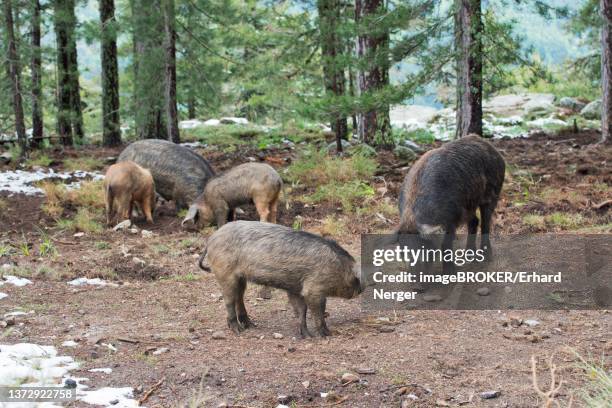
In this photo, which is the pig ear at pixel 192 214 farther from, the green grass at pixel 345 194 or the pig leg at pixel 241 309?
the pig leg at pixel 241 309

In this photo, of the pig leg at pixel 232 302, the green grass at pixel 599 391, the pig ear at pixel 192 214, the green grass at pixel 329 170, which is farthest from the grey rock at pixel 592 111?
the green grass at pixel 599 391

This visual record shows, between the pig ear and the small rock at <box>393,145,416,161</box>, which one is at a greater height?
the small rock at <box>393,145,416,161</box>

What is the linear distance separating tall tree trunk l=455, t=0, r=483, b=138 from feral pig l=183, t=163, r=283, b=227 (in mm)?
3764

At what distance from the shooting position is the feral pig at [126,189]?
463 inches

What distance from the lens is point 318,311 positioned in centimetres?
665

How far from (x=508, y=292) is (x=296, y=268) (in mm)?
2484

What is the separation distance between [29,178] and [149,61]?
3592 millimetres

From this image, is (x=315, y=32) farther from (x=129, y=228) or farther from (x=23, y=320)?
(x=23, y=320)

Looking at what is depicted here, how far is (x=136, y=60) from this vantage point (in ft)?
60.4

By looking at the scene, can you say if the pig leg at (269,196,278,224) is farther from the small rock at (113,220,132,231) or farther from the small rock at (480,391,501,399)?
the small rock at (480,391,501,399)

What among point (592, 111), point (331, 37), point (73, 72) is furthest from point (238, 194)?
point (592, 111)

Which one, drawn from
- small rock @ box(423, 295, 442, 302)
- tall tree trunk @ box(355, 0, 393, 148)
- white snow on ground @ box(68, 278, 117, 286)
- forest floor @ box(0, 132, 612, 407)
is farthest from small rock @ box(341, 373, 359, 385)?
tall tree trunk @ box(355, 0, 393, 148)

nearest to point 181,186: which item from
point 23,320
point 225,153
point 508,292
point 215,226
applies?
point 215,226

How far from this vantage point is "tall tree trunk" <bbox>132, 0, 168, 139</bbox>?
52.0 feet
